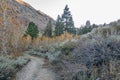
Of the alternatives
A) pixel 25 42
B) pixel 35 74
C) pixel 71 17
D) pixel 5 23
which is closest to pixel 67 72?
pixel 35 74

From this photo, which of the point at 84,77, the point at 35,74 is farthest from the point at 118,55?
the point at 35,74

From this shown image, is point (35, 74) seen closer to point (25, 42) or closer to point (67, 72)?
point (67, 72)

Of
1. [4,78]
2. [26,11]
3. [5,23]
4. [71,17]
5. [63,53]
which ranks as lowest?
[4,78]

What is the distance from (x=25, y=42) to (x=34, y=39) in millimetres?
3846

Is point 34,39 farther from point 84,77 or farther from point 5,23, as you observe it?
point 84,77

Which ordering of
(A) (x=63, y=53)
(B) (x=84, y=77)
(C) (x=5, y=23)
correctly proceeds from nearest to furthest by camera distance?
(B) (x=84, y=77) < (A) (x=63, y=53) < (C) (x=5, y=23)

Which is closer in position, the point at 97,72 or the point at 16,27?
the point at 97,72

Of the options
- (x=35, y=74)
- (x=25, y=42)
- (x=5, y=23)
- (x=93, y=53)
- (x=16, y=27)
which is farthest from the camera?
(x=25, y=42)

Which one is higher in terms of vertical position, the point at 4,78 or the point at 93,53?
the point at 93,53

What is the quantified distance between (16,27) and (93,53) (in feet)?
55.2

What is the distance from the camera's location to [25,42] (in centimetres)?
3369

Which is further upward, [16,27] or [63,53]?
[16,27]

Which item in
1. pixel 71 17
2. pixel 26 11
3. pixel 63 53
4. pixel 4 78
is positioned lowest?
pixel 4 78

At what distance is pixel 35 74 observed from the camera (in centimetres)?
1272
